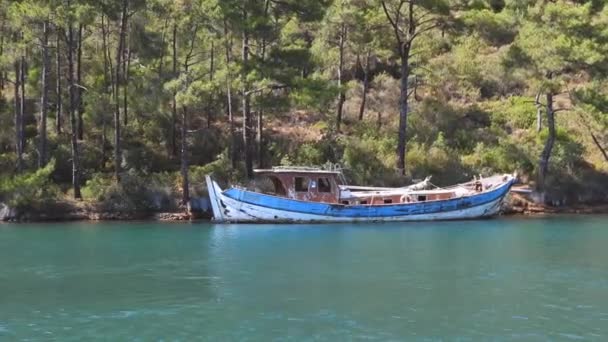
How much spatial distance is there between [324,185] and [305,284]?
16.4m

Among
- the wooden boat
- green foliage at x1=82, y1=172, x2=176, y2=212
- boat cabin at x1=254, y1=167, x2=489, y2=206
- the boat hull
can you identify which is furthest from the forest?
boat cabin at x1=254, y1=167, x2=489, y2=206

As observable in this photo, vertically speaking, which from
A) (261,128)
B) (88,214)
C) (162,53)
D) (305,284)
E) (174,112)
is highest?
(162,53)

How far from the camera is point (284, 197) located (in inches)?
1336

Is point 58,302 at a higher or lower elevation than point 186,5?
lower

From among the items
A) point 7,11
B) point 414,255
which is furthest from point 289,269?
point 7,11

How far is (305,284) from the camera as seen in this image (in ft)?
60.2

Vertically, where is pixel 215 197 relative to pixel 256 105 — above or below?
below

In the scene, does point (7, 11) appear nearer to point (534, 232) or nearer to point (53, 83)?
point (53, 83)

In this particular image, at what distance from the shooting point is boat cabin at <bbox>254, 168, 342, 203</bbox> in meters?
34.2

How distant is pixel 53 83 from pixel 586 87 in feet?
93.0

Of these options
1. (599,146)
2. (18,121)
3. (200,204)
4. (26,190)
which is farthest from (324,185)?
(599,146)

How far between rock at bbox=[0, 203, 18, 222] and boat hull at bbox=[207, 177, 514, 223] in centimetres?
904

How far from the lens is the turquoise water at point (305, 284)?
14.1 m

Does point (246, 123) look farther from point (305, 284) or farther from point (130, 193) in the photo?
point (305, 284)
